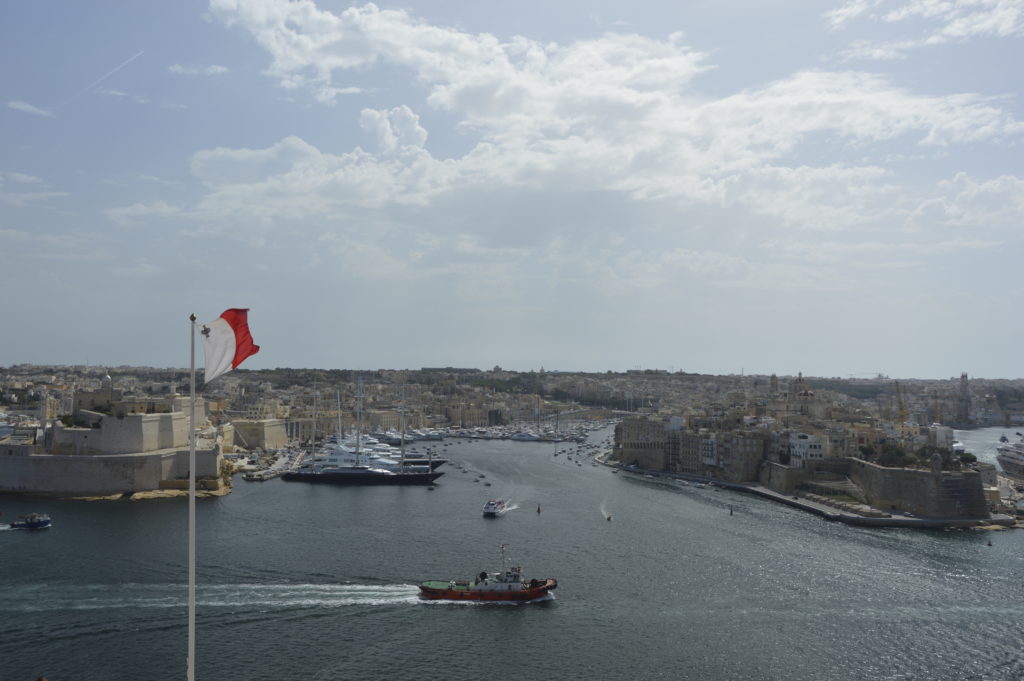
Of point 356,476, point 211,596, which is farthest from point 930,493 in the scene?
point 356,476

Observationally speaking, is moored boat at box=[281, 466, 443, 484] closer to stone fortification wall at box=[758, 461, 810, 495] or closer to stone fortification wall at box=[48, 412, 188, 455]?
stone fortification wall at box=[48, 412, 188, 455]

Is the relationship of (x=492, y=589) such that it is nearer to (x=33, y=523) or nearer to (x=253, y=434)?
(x=33, y=523)

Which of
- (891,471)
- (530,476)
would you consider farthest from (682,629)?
(530,476)

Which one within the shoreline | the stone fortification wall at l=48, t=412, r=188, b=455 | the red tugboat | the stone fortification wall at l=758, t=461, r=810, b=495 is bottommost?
the shoreline

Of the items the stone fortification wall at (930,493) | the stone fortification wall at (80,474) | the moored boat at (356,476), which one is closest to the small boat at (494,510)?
the moored boat at (356,476)

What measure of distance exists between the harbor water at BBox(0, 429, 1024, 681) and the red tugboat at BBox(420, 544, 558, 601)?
20cm

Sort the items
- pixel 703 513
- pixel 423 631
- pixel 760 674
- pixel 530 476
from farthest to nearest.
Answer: pixel 530 476, pixel 703 513, pixel 423 631, pixel 760 674

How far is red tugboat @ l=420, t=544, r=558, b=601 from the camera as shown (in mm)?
13492

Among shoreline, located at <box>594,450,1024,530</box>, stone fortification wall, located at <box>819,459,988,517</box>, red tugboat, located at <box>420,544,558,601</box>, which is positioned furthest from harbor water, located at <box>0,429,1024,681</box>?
stone fortification wall, located at <box>819,459,988,517</box>

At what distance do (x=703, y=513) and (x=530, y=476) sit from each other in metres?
9.36

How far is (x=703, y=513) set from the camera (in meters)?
22.4

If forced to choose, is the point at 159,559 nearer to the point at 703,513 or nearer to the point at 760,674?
the point at 760,674

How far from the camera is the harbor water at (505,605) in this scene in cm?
1080

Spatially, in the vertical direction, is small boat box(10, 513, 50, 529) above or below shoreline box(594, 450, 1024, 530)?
above
